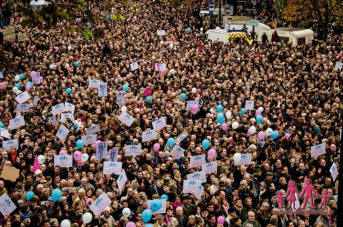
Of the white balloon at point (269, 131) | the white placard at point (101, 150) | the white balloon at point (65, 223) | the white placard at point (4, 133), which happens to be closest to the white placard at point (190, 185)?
the white balloon at point (65, 223)

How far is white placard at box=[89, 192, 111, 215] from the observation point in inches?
374

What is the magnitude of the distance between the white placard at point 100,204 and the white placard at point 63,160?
2.48m

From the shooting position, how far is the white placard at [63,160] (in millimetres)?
11750

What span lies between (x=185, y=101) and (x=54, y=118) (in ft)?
15.4

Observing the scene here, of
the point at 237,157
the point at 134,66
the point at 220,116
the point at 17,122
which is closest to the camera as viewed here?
the point at 237,157

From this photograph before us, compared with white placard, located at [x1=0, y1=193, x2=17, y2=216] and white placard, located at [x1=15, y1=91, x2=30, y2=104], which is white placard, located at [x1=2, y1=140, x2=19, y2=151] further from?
white placard, located at [x1=0, y1=193, x2=17, y2=216]

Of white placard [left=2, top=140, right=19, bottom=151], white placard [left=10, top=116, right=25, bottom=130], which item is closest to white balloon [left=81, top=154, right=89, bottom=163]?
white placard [left=2, top=140, right=19, bottom=151]

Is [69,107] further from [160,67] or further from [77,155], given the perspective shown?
[160,67]

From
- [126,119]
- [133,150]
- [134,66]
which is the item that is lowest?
[133,150]

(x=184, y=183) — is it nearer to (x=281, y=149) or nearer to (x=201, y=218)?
(x=201, y=218)

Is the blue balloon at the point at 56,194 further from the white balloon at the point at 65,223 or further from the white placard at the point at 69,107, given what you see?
the white placard at the point at 69,107

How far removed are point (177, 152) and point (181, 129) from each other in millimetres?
1862

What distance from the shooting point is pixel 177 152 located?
40.6 ft

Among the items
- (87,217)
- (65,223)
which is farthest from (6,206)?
(87,217)
